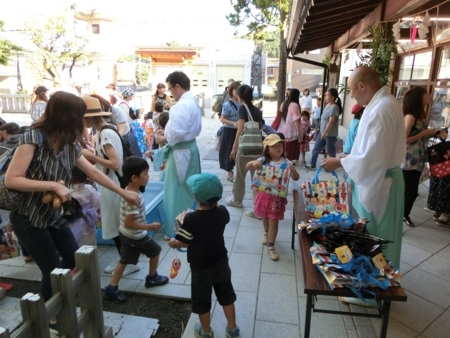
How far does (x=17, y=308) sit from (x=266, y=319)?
79.1 inches

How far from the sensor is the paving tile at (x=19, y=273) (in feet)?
9.77

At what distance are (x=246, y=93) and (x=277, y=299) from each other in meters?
2.60

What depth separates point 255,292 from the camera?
105 inches

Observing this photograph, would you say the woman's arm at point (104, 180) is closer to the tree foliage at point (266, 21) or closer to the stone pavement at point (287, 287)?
the stone pavement at point (287, 287)

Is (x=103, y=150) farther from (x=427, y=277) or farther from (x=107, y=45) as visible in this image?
(x=107, y=45)

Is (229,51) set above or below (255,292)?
above

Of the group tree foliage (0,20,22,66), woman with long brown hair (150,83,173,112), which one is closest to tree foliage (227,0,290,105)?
woman with long brown hair (150,83,173,112)

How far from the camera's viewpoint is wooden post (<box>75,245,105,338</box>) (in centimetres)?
163

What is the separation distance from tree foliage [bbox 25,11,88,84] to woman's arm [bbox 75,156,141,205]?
1608 centimetres

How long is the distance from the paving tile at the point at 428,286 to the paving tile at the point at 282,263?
0.99 m

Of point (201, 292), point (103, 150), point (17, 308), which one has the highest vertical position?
point (103, 150)

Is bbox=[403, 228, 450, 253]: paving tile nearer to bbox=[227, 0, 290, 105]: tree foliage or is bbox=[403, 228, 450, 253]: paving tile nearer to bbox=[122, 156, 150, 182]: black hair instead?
bbox=[122, 156, 150, 182]: black hair

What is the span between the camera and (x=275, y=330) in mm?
2248

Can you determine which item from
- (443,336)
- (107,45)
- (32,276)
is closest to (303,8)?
(443,336)
